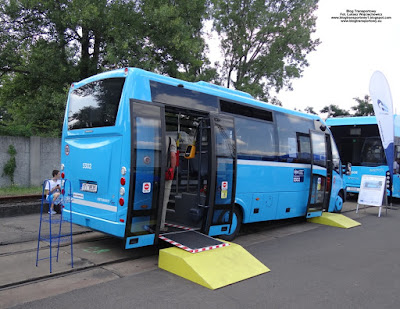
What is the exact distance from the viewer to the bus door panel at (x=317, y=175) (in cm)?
886

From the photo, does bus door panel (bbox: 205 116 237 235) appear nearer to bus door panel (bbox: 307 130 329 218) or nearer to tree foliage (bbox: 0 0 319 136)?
bus door panel (bbox: 307 130 329 218)

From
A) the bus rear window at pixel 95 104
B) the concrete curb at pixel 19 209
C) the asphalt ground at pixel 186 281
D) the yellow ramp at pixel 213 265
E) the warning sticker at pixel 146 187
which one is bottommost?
the concrete curb at pixel 19 209

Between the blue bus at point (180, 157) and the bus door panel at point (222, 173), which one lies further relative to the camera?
the bus door panel at point (222, 173)

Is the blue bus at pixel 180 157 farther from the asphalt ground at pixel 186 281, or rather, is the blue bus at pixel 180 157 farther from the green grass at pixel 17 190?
the green grass at pixel 17 190

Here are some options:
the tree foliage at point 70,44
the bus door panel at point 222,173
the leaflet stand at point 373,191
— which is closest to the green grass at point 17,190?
the tree foliage at point 70,44

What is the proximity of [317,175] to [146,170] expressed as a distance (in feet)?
18.3

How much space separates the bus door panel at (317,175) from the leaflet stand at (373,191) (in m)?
2.58

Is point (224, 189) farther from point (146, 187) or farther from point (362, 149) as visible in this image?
point (362, 149)

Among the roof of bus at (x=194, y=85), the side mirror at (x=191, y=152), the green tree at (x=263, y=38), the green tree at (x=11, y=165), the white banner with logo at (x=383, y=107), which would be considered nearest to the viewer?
the roof of bus at (x=194, y=85)

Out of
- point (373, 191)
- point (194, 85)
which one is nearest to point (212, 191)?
point (194, 85)

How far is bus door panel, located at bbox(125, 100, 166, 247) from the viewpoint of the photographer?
5.06 meters

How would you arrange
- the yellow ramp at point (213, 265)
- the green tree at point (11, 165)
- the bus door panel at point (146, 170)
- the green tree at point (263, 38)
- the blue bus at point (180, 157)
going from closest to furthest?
the yellow ramp at point (213, 265) → the bus door panel at point (146, 170) → the blue bus at point (180, 157) → the green tree at point (11, 165) → the green tree at point (263, 38)

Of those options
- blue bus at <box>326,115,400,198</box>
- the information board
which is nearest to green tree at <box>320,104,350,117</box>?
blue bus at <box>326,115,400,198</box>

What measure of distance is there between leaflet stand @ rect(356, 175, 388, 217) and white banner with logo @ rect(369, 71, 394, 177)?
99cm
